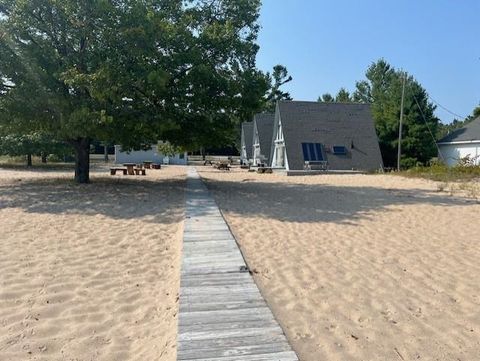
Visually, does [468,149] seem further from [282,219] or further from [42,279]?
[42,279]

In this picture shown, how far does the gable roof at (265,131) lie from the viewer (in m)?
39.8

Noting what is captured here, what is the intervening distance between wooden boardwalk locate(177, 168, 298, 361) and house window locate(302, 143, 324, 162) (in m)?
24.9

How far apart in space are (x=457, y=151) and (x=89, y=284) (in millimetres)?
34893

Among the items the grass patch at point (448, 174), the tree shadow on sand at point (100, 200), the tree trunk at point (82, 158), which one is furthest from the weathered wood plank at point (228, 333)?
the grass patch at point (448, 174)

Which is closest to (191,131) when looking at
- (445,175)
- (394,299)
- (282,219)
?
(282,219)

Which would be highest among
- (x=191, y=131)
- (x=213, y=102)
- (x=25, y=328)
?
(x=213, y=102)

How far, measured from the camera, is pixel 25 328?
3.82m

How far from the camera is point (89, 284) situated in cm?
502

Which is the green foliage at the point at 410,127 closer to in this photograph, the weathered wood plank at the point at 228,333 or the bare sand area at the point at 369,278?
the bare sand area at the point at 369,278

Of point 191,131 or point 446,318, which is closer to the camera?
point 446,318

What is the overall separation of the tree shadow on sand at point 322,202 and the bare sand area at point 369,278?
0.28 feet

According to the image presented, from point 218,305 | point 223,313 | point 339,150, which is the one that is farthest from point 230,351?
point 339,150

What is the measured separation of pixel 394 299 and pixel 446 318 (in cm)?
60

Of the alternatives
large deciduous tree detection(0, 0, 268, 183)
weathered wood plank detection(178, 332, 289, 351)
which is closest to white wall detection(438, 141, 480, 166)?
large deciduous tree detection(0, 0, 268, 183)
